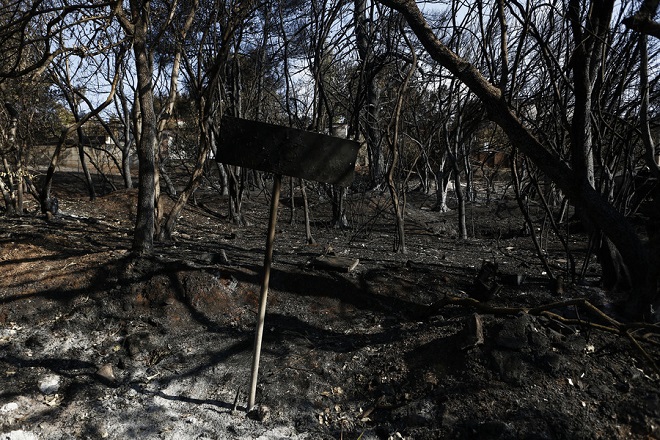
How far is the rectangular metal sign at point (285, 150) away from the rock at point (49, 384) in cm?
208

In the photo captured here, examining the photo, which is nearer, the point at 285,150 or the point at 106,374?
the point at 285,150

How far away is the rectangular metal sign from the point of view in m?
3.10

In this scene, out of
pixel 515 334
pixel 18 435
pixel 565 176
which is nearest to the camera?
pixel 18 435

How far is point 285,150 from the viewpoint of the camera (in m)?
3.11

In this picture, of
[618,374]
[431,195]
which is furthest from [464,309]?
[431,195]

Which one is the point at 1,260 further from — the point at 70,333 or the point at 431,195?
the point at 431,195

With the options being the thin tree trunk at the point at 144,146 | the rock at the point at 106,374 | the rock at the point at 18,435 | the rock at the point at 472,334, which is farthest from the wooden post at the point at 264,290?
the thin tree trunk at the point at 144,146

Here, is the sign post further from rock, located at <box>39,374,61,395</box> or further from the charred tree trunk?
rock, located at <box>39,374,61,395</box>

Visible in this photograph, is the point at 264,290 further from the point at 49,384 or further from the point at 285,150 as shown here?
the point at 49,384

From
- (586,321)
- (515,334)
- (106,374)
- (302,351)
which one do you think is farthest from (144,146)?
(586,321)

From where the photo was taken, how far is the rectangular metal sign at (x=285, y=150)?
3100 mm

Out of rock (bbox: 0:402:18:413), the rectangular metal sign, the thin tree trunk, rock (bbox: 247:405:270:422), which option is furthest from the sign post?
the thin tree trunk

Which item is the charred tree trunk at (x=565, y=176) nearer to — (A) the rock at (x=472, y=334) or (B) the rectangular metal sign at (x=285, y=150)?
(A) the rock at (x=472, y=334)

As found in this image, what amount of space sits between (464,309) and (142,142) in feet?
11.5
